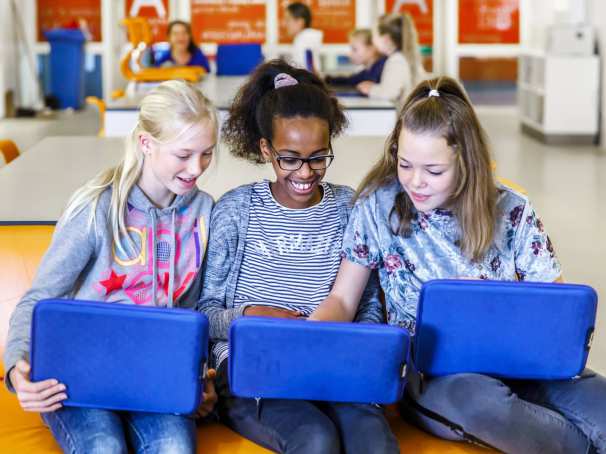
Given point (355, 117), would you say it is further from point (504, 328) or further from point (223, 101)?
point (504, 328)

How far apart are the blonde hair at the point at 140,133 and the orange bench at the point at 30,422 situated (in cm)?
24

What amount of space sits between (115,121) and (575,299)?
3.42 meters

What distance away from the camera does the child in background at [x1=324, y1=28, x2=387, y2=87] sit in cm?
668

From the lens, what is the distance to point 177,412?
5.75 ft

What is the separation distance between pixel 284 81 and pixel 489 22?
1108 centimetres

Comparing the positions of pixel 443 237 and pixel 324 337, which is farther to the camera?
pixel 443 237

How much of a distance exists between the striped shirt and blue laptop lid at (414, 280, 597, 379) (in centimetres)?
41

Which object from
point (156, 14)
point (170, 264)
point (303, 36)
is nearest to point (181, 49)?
point (303, 36)

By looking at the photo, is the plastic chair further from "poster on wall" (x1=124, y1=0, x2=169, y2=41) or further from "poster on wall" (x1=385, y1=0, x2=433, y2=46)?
"poster on wall" (x1=385, y1=0, x2=433, y2=46)

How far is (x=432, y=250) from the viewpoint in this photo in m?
2.13

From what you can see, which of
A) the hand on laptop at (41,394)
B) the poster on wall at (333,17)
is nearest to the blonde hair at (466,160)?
the hand on laptop at (41,394)

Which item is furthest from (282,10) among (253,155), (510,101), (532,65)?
(253,155)

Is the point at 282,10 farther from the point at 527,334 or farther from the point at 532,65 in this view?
the point at 527,334

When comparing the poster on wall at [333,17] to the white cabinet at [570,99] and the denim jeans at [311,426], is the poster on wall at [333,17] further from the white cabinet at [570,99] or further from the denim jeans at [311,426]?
the denim jeans at [311,426]
